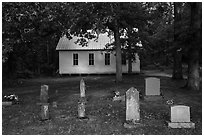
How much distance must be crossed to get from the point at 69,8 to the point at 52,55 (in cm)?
1913

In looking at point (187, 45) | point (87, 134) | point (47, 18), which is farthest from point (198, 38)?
point (47, 18)

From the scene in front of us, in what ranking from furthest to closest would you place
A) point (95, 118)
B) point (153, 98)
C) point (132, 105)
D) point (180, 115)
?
point (153, 98), point (95, 118), point (132, 105), point (180, 115)

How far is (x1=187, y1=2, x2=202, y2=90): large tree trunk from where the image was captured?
54.0ft

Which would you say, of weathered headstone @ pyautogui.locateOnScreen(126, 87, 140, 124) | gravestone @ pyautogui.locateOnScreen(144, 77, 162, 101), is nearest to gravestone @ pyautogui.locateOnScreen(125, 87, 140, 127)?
weathered headstone @ pyautogui.locateOnScreen(126, 87, 140, 124)

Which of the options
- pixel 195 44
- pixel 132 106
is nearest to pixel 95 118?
pixel 132 106

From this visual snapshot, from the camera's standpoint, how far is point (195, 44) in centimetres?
1670

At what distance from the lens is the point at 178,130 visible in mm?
9320

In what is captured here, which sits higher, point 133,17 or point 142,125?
point 133,17

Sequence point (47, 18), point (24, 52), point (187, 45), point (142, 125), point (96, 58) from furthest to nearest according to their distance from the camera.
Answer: point (96, 58), point (24, 52), point (47, 18), point (187, 45), point (142, 125)

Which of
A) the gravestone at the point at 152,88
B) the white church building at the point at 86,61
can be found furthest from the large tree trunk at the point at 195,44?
the white church building at the point at 86,61

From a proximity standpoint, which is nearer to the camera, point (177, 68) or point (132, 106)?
point (132, 106)

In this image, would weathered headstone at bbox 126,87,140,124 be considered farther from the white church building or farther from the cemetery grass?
the white church building

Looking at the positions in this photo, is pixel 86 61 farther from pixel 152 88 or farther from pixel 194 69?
pixel 152 88

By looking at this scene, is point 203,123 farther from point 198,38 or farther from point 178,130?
point 198,38
